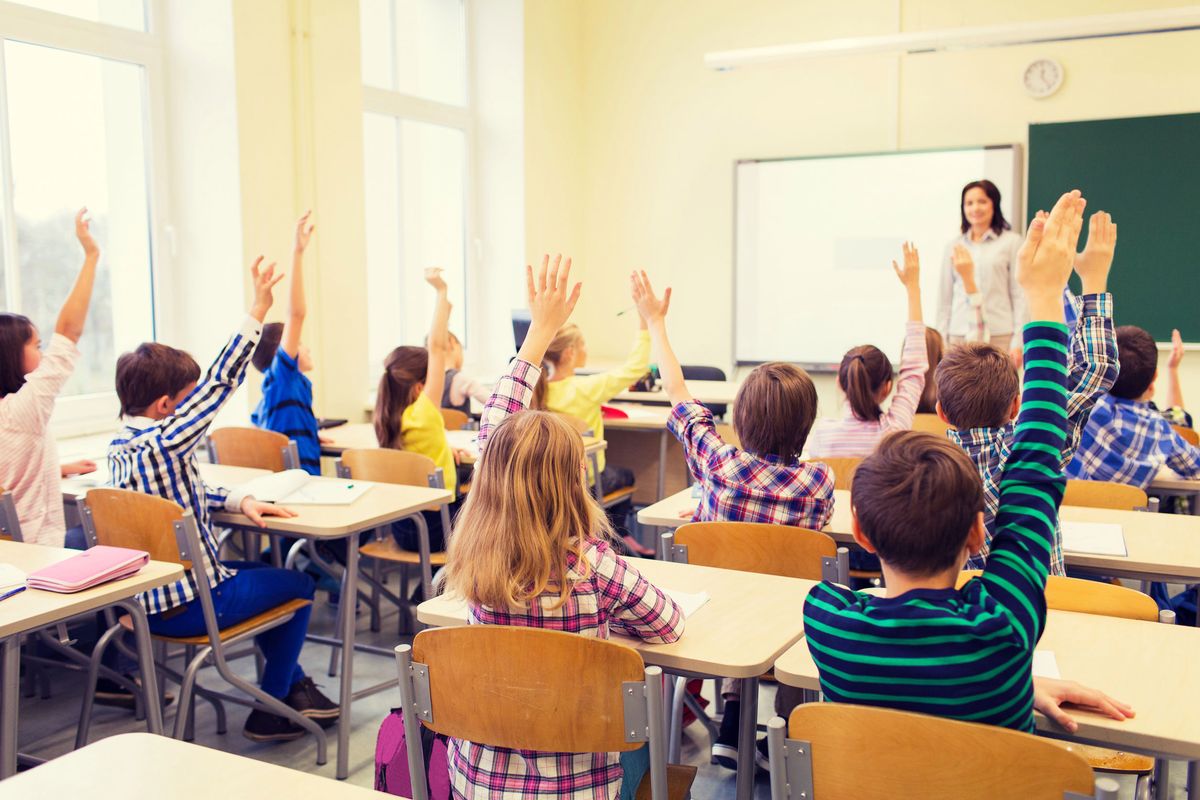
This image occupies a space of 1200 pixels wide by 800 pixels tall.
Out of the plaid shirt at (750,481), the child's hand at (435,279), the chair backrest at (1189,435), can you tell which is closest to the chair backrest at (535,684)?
the plaid shirt at (750,481)

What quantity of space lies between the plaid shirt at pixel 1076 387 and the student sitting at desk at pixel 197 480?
175 centimetres

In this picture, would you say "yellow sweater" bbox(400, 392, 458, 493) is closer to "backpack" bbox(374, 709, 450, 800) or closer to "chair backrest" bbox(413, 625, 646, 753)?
"backpack" bbox(374, 709, 450, 800)

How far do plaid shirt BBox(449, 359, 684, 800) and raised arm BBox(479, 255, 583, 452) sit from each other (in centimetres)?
33

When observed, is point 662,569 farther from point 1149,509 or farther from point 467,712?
point 1149,509

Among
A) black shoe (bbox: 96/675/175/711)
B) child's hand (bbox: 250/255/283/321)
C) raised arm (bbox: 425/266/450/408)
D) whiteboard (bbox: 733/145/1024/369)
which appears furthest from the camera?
whiteboard (bbox: 733/145/1024/369)

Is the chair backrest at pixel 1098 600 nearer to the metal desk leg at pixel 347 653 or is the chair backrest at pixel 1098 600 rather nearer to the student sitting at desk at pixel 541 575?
the student sitting at desk at pixel 541 575

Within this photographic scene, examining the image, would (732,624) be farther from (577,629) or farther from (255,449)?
(255,449)

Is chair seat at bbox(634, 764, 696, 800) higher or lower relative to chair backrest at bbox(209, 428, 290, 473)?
lower

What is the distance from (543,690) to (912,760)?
54 cm

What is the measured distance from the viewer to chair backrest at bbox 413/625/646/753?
151 cm

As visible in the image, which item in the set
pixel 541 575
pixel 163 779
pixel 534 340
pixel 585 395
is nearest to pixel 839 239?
pixel 585 395

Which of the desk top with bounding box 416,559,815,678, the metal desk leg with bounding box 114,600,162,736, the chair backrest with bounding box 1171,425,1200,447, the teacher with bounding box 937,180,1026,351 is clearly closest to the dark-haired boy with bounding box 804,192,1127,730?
the desk top with bounding box 416,559,815,678

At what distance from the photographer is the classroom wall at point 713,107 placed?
574cm

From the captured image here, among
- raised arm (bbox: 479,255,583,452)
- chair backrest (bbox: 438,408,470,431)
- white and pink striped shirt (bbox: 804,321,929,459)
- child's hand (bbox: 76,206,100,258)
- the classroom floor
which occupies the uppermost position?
child's hand (bbox: 76,206,100,258)
